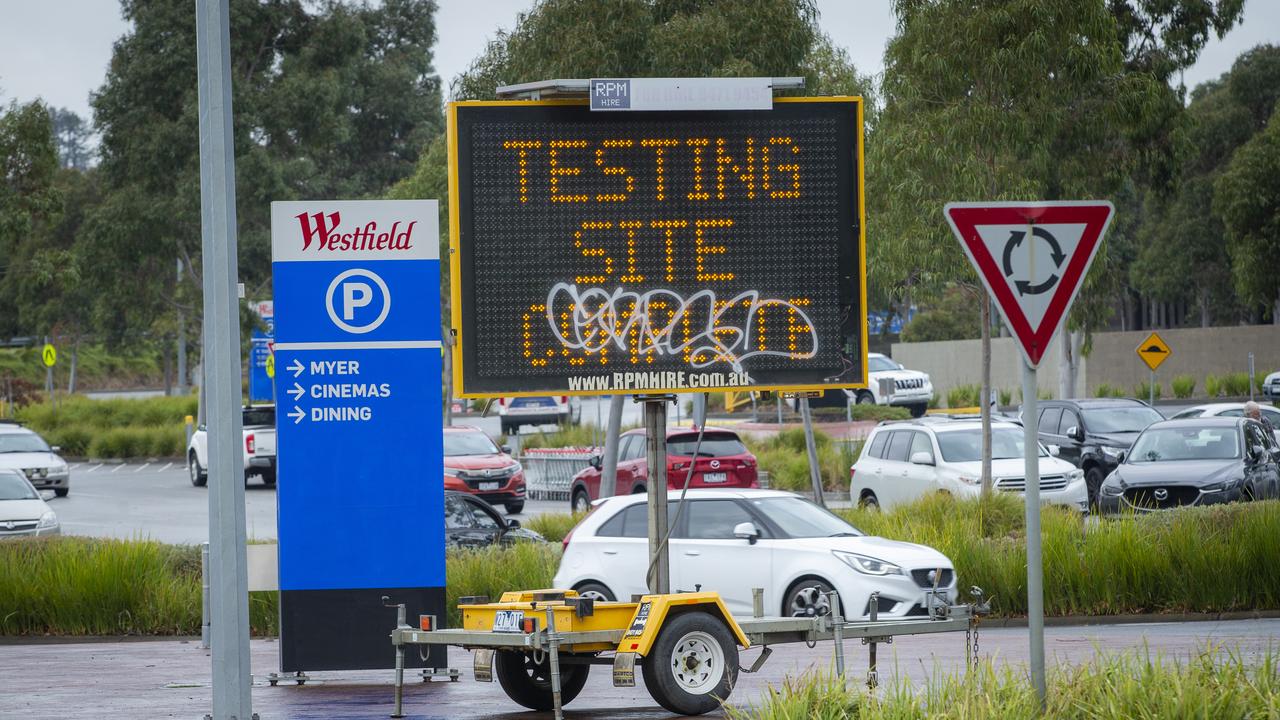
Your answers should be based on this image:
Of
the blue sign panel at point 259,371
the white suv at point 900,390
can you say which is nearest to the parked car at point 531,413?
the blue sign panel at point 259,371

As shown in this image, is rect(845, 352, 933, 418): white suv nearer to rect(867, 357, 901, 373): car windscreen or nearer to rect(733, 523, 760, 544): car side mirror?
rect(867, 357, 901, 373): car windscreen

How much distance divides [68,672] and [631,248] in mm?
6694

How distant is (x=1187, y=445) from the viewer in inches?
917

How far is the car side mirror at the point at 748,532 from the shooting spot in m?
15.4

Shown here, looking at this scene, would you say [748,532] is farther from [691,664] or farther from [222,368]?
[222,368]

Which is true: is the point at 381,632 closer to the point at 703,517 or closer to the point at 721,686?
the point at 721,686

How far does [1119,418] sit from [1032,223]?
23.6 meters

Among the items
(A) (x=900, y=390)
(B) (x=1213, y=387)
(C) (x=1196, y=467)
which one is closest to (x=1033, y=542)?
(C) (x=1196, y=467)

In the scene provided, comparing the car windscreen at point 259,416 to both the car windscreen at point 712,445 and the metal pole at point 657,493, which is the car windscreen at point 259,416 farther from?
the metal pole at point 657,493

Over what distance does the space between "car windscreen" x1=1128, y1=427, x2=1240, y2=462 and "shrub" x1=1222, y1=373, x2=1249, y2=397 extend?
112 feet

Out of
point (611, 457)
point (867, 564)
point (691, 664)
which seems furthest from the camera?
point (611, 457)

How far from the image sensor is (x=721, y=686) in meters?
10.8

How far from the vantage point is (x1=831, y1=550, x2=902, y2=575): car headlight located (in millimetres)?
15068

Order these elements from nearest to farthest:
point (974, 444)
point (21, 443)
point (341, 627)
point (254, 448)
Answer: point (341, 627), point (974, 444), point (254, 448), point (21, 443)
